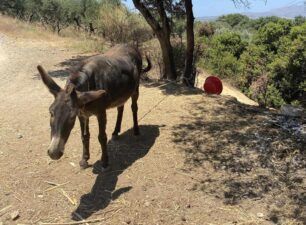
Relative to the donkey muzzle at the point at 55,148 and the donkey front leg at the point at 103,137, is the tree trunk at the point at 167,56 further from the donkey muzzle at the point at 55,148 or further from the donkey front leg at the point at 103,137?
the donkey muzzle at the point at 55,148

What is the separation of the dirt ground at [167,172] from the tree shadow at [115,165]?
0.04 ft

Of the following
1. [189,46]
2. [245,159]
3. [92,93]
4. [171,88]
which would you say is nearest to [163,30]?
[189,46]

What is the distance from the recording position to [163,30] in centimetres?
1142

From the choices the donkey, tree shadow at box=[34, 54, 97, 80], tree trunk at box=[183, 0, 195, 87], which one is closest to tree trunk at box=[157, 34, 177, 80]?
tree trunk at box=[183, 0, 195, 87]

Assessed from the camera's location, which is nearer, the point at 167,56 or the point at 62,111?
the point at 62,111

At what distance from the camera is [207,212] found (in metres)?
5.02

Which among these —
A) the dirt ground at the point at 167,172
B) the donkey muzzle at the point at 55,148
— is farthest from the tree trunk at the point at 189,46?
the donkey muzzle at the point at 55,148

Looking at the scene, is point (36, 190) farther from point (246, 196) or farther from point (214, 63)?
point (214, 63)

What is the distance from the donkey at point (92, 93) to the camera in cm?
448

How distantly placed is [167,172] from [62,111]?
6.44 ft

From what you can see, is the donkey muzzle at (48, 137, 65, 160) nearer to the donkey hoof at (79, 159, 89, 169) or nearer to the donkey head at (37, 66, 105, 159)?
the donkey head at (37, 66, 105, 159)

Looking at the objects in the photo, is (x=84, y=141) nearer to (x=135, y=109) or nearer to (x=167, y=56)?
(x=135, y=109)

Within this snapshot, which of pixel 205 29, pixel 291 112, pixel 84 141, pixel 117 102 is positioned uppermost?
pixel 117 102

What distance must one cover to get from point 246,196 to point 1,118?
16.5 feet
